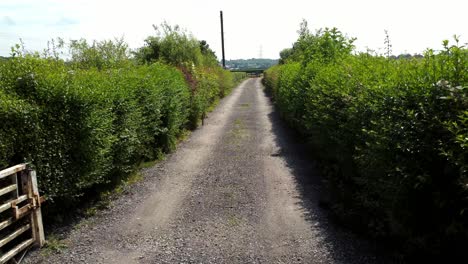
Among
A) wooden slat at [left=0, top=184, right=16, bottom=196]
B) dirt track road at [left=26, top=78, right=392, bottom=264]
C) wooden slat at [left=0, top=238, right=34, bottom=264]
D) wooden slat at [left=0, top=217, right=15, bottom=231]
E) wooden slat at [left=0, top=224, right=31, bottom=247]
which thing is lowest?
dirt track road at [left=26, top=78, right=392, bottom=264]

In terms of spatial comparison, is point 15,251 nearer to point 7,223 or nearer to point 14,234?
point 14,234

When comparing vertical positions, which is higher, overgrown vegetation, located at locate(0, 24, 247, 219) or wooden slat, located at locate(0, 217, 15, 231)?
→ overgrown vegetation, located at locate(0, 24, 247, 219)

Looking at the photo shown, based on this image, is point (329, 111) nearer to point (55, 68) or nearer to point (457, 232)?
point (457, 232)

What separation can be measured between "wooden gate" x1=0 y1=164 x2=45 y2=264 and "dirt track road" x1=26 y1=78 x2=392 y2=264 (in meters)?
0.29

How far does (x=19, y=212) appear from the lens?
188 inches

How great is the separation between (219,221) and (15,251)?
287 centimetres

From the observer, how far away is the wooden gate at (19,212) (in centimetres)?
462

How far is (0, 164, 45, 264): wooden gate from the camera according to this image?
4617 millimetres

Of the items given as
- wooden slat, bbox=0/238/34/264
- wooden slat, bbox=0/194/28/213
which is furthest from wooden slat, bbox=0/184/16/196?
wooden slat, bbox=0/238/34/264

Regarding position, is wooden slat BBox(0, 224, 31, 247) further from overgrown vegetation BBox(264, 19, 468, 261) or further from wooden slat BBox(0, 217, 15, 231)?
overgrown vegetation BBox(264, 19, 468, 261)

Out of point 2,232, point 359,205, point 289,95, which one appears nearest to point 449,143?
point 359,205

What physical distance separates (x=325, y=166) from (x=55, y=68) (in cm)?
593

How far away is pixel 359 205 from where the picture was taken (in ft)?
19.1

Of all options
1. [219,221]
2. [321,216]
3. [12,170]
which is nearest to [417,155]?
[321,216]
